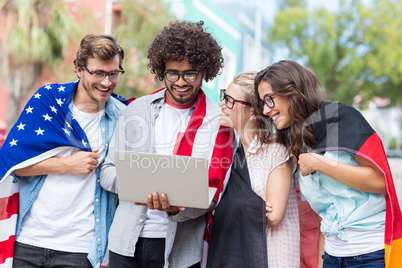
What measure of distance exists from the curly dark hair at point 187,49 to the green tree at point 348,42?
14606mm

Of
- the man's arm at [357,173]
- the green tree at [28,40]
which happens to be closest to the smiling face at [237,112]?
the man's arm at [357,173]

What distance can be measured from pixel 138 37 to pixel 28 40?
3.25 m

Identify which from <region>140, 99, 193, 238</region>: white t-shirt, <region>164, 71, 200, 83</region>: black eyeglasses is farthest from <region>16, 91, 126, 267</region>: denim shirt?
<region>164, 71, 200, 83</region>: black eyeglasses

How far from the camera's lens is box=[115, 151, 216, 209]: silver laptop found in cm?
225

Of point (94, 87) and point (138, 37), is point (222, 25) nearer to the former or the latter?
point (138, 37)

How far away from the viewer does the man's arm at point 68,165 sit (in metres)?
2.75

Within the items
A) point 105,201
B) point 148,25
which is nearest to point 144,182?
point 105,201

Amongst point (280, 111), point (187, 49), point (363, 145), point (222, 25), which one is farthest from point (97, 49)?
point (222, 25)

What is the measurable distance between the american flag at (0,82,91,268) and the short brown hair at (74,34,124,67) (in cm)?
31

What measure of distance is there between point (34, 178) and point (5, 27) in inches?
445

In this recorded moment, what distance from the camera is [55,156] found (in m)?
2.91

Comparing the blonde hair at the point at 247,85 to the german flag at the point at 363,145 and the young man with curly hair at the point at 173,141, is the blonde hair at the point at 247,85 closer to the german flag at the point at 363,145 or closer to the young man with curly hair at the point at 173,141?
the young man with curly hair at the point at 173,141

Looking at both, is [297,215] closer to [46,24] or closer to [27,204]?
[27,204]

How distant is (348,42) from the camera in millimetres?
17641
